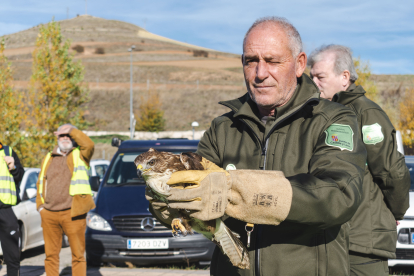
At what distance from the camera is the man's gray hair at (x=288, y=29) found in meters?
2.03

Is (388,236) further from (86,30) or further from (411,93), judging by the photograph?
(86,30)

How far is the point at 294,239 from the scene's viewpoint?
1.93 metres

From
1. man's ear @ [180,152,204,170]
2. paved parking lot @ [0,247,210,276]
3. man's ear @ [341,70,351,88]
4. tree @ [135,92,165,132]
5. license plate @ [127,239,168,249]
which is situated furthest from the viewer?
tree @ [135,92,165,132]

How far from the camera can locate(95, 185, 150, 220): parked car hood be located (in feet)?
22.3

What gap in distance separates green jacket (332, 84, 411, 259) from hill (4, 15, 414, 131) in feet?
153

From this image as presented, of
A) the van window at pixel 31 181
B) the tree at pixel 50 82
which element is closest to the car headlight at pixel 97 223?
the van window at pixel 31 181

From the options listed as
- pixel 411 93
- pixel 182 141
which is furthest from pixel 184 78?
pixel 182 141

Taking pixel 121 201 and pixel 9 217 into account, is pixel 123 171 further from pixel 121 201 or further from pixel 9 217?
pixel 9 217

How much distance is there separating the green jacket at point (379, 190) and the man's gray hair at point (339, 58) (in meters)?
0.48

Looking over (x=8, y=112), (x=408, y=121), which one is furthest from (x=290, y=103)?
(x=408, y=121)

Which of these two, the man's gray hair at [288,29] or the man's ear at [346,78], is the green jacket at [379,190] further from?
the man's gray hair at [288,29]

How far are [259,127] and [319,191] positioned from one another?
66cm

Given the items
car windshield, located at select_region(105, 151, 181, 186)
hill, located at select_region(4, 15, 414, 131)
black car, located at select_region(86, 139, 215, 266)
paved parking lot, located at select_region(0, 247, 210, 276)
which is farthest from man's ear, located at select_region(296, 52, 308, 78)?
hill, located at select_region(4, 15, 414, 131)

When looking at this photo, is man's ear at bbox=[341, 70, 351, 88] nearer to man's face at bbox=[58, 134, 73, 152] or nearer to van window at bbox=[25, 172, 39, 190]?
man's face at bbox=[58, 134, 73, 152]
